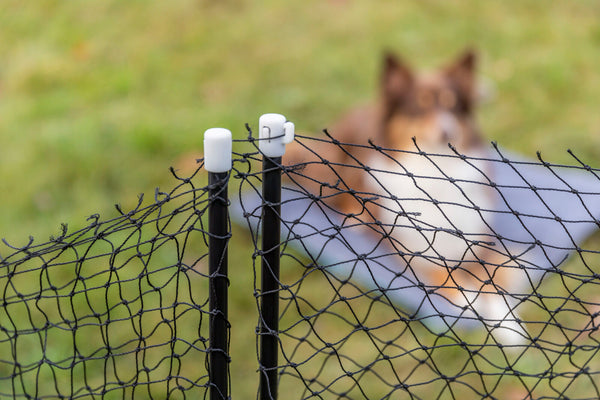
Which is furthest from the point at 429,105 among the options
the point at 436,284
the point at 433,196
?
the point at 436,284

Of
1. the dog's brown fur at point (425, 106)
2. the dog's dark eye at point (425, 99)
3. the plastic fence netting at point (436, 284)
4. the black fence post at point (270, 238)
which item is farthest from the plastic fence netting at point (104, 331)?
the dog's dark eye at point (425, 99)

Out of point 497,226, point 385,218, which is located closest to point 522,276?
point 497,226

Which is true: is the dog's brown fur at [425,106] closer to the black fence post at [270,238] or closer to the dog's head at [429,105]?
the dog's head at [429,105]

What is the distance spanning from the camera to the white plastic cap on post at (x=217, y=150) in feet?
5.38

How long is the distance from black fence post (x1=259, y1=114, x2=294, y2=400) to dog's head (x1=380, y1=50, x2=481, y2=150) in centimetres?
239

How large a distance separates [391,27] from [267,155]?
211 inches

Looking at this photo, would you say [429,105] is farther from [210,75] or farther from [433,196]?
[210,75]

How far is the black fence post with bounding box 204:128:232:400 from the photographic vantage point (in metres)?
1.66

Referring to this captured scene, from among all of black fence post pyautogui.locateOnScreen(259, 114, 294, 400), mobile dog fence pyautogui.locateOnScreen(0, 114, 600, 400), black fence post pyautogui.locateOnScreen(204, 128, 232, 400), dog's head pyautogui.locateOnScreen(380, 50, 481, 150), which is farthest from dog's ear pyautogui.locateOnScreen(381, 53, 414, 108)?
black fence post pyautogui.locateOnScreen(204, 128, 232, 400)

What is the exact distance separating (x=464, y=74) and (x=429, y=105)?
311 millimetres

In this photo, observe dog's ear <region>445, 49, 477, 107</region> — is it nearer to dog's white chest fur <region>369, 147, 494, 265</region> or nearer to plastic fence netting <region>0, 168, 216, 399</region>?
dog's white chest fur <region>369, 147, 494, 265</region>

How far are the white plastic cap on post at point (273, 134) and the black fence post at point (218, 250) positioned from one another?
0.09 meters

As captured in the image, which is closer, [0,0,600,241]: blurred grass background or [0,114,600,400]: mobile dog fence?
[0,114,600,400]: mobile dog fence

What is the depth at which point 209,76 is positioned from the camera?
242 inches
